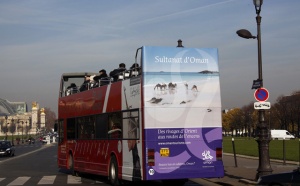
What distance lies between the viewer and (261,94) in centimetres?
1667

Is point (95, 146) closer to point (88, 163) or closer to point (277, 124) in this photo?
point (88, 163)

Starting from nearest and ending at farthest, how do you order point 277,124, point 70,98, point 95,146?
point 95,146 → point 70,98 → point 277,124

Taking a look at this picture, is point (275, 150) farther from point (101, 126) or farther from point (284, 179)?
point (284, 179)

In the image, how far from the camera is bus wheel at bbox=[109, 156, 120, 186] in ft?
53.6

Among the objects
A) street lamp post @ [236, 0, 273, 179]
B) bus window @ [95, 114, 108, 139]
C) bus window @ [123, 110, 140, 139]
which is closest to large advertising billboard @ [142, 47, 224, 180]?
bus window @ [123, 110, 140, 139]

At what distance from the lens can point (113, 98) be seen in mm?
16422

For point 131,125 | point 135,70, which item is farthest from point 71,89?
point 135,70

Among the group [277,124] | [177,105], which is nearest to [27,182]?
[177,105]

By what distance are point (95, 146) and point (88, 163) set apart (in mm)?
1402

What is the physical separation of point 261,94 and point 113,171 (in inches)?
219

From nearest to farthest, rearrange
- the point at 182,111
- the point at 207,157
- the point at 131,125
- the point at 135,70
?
the point at 182,111 → the point at 207,157 → the point at 135,70 → the point at 131,125

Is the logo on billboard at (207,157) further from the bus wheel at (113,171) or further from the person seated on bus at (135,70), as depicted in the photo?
the bus wheel at (113,171)

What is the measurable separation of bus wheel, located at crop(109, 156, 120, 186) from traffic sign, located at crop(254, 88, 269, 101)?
518 cm

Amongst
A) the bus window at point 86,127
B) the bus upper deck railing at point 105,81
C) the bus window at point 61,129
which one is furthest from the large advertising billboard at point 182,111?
the bus window at point 61,129
